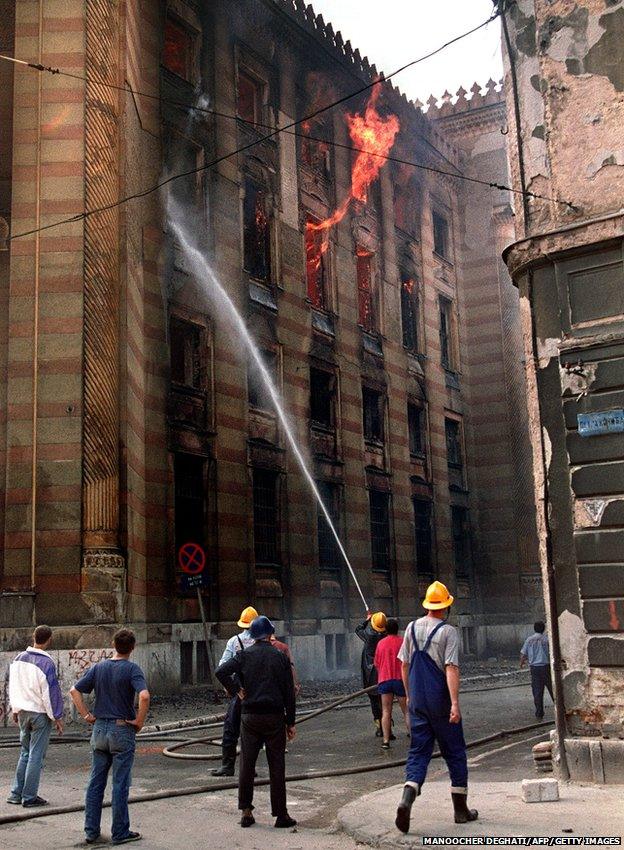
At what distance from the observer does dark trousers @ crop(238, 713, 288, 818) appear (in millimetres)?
8727

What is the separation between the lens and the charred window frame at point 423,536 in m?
33.7

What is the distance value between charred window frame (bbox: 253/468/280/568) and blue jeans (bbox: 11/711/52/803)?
1537cm

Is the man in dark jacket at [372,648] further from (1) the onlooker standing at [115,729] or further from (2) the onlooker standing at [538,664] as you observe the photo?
(1) the onlooker standing at [115,729]

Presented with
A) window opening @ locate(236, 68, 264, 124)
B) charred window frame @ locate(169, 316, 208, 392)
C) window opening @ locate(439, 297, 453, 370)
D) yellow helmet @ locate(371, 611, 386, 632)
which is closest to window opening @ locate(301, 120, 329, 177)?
window opening @ locate(236, 68, 264, 124)

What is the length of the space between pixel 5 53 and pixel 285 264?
990cm

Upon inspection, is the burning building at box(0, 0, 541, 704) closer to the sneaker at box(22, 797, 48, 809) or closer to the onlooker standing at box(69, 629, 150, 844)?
the sneaker at box(22, 797, 48, 809)

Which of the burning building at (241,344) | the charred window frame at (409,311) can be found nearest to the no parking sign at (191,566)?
the burning building at (241,344)

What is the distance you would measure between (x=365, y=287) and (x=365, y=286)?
0.03m

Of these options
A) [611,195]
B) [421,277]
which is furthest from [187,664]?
[421,277]

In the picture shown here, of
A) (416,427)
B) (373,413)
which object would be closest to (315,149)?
(373,413)

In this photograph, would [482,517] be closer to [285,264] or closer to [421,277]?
[421,277]

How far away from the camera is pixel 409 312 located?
3562 centimetres

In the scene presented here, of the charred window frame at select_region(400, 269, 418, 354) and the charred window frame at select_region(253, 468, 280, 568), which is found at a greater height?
the charred window frame at select_region(400, 269, 418, 354)

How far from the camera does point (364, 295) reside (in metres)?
33.1
